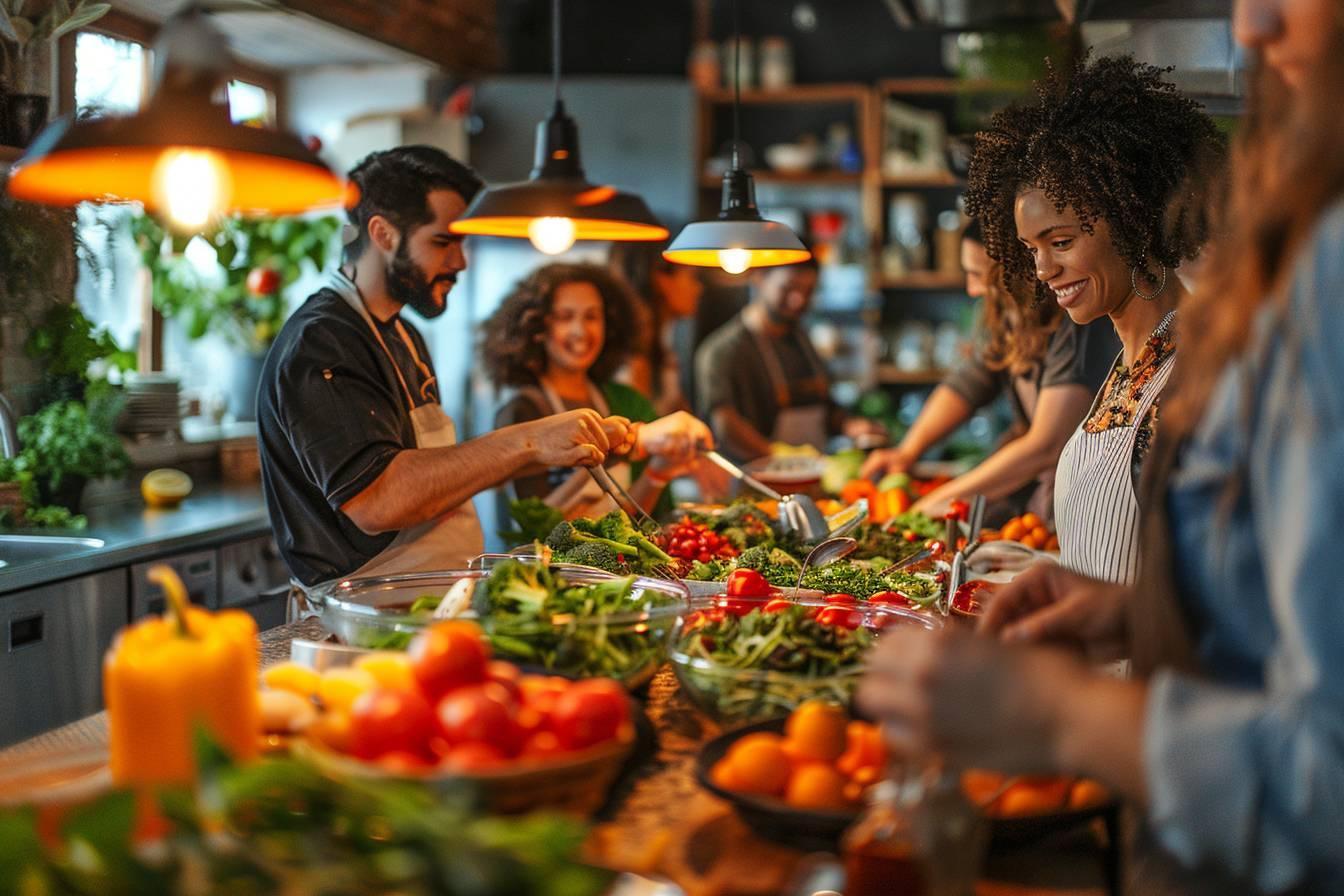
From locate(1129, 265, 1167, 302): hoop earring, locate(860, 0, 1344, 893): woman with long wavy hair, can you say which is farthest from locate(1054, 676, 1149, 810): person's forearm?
locate(1129, 265, 1167, 302): hoop earring

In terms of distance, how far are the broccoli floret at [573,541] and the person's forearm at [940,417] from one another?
2549 millimetres

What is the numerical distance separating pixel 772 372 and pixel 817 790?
498cm

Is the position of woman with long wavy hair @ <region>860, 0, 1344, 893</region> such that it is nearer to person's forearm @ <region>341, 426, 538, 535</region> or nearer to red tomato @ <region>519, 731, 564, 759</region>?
red tomato @ <region>519, 731, 564, 759</region>

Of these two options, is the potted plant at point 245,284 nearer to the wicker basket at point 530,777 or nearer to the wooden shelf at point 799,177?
the wooden shelf at point 799,177

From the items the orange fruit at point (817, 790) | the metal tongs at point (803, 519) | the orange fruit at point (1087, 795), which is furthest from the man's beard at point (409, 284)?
the orange fruit at point (1087, 795)

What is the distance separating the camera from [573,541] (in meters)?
2.85

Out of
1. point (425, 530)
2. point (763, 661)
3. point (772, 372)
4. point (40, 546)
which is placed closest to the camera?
point (763, 661)

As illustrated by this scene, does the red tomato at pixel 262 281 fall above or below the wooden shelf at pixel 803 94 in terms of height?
below

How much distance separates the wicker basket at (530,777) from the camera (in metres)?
1.24

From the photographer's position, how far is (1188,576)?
4.26ft

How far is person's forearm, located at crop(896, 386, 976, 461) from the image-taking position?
5172 mm

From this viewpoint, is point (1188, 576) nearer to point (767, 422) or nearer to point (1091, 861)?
point (1091, 861)

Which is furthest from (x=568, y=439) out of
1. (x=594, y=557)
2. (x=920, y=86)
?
(x=920, y=86)

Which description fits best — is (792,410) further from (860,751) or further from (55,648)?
(860,751)
